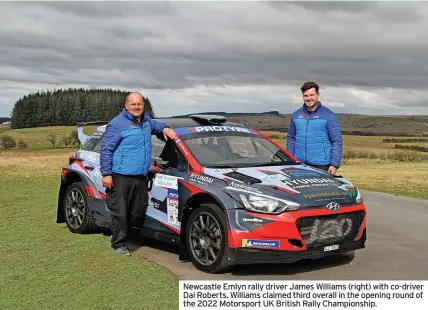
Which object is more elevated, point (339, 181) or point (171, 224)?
point (339, 181)

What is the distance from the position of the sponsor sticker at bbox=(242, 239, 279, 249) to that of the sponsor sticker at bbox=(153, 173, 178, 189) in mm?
1248

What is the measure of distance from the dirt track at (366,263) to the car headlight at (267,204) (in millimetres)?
773

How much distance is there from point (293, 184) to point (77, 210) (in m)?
3.78

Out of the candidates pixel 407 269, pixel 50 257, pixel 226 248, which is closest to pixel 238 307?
pixel 226 248

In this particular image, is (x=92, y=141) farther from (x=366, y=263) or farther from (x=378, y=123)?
(x=378, y=123)

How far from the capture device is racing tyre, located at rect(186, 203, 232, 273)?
5625mm

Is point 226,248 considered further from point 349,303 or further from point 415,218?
point 415,218

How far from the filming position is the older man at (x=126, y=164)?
662cm

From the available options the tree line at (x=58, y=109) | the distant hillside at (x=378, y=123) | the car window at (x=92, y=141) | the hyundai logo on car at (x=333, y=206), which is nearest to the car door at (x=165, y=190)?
the car window at (x=92, y=141)

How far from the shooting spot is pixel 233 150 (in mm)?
6887

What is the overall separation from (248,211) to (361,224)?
146 cm

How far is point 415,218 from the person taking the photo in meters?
9.55

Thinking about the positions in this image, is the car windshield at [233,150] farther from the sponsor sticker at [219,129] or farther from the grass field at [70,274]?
the grass field at [70,274]

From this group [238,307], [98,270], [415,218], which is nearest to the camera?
[238,307]
